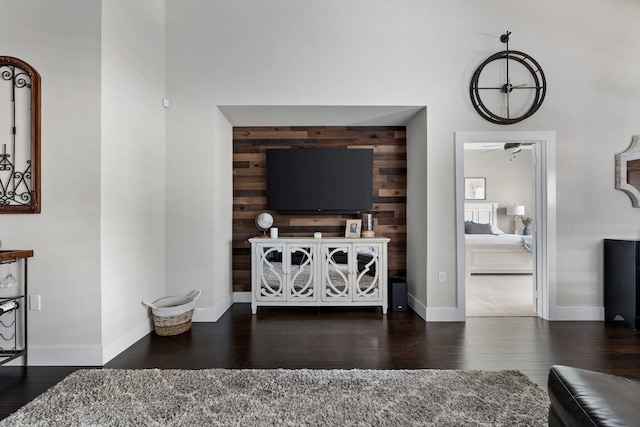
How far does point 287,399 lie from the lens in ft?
6.17

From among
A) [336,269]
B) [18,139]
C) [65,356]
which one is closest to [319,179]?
[336,269]

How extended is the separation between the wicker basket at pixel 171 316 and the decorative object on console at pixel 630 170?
452cm

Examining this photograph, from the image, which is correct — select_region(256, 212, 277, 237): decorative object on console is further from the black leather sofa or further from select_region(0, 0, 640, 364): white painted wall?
the black leather sofa

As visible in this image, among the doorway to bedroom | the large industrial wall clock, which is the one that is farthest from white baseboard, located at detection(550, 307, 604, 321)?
the large industrial wall clock

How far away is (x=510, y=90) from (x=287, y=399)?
3504mm

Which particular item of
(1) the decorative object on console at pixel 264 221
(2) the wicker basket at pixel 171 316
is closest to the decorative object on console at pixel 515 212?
(1) the decorative object on console at pixel 264 221

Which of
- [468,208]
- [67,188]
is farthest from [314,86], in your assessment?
[468,208]

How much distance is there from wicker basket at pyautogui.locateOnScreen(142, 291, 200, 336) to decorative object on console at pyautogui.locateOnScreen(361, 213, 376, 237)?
2021 mm

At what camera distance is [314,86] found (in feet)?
11.0

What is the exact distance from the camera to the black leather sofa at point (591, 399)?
3.45ft

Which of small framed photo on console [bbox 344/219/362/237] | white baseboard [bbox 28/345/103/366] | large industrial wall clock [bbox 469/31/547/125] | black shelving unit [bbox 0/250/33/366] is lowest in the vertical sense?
white baseboard [bbox 28/345/103/366]

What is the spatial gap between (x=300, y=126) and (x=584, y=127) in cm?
311

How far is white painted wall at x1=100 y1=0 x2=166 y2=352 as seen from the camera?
97.8 inches

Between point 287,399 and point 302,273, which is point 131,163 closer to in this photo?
point 302,273
